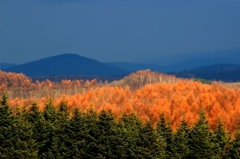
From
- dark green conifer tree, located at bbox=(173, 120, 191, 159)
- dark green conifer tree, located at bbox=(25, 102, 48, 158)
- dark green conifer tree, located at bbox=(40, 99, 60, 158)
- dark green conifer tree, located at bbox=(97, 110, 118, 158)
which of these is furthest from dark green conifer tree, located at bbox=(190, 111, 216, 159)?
dark green conifer tree, located at bbox=(25, 102, 48, 158)

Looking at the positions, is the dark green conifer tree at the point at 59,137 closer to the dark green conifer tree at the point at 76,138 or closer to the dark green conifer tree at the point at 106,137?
the dark green conifer tree at the point at 76,138

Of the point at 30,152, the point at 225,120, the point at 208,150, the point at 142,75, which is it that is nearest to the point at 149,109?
the point at 225,120

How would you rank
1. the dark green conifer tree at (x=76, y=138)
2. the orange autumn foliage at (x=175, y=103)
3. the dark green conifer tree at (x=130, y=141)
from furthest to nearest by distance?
1. the orange autumn foliage at (x=175, y=103)
2. the dark green conifer tree at (x=76, y=138)
3. the dark green conifer tree at (x=130, y=141)

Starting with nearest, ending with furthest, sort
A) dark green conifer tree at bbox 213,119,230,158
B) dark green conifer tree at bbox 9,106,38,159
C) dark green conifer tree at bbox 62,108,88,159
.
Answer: dark green conifer tree at bbox 9,106,38,159 < dark green conifer tree at bbox 62,108,88,159 < dark green conifer tree at bbox 213,119,230,158

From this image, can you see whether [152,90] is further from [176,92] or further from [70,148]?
[70,148]

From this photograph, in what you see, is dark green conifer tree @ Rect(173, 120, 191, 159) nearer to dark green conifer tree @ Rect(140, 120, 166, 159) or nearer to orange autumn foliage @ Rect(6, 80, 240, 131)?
dark green conifer tree @ Rect(140, 120, 166, 159)

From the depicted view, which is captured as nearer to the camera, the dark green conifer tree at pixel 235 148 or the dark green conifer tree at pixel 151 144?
the dark green conifer tree at pixel 151 144

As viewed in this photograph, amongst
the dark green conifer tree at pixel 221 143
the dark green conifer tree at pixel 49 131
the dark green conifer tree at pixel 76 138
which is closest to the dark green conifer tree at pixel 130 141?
the dark green conifer tree at pixel 76 138

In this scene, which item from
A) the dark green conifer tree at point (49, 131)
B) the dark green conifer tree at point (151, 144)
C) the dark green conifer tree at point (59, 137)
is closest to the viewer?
the dark green conifer tree at point (151, 144)

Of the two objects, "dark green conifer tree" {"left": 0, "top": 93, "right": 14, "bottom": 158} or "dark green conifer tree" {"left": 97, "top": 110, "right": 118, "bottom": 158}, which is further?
"dark green conifer tree" {"left": 97, "top": 110, "right": 118, "bottom": 158}

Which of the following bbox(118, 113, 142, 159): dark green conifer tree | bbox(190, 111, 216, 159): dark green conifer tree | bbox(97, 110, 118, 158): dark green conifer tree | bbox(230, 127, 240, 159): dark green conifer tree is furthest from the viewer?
bbox(230, 127, 240, 159): dark green conifer tree

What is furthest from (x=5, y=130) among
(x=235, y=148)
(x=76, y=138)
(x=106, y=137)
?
(x=235, y=148)

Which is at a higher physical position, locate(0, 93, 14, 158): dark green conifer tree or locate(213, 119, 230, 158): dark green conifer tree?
locate(0, 93, 14, 158): dark green conifer tree

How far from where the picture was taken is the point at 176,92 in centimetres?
8981
